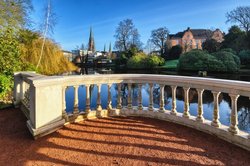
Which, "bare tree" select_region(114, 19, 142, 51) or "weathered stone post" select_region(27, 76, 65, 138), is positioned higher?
"bare tree" select_region(114, 19, 142, 51)

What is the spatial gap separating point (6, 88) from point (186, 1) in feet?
39.5

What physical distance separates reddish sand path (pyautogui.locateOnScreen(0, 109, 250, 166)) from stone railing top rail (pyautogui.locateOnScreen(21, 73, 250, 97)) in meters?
0.85

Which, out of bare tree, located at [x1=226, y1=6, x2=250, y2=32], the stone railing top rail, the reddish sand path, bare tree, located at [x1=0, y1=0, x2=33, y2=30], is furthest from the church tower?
the reddish sand path

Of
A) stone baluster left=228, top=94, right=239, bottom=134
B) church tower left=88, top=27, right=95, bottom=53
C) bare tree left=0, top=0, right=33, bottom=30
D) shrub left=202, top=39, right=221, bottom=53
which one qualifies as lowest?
stone baluster left=228, top=94, right=239, bottom=134

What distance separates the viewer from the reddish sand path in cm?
232

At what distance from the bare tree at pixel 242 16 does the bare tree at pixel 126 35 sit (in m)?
17.7

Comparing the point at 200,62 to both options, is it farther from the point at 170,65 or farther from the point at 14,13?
the point at 14,13

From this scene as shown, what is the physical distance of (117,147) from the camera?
8.75 feet

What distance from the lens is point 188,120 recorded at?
3545mm

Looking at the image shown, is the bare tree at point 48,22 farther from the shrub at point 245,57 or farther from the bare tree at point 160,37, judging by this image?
the bare tree at point 160,37

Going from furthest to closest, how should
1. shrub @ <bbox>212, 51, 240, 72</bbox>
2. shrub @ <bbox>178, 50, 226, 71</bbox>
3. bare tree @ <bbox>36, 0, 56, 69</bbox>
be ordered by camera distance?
shrub @ <bbox>178, 50, 226, 71</bbox> → shrub @ <bbox>212, 51, 240, 72</bbox> → bare tree @ <bbox>36, 0, 56, 69</bbox>

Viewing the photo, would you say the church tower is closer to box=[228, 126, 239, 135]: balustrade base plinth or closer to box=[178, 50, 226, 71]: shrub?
box=[178, 50, 226, 71]: shrub

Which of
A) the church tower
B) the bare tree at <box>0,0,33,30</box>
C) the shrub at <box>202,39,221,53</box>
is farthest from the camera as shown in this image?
the church tower

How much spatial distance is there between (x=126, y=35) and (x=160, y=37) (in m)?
11.5
